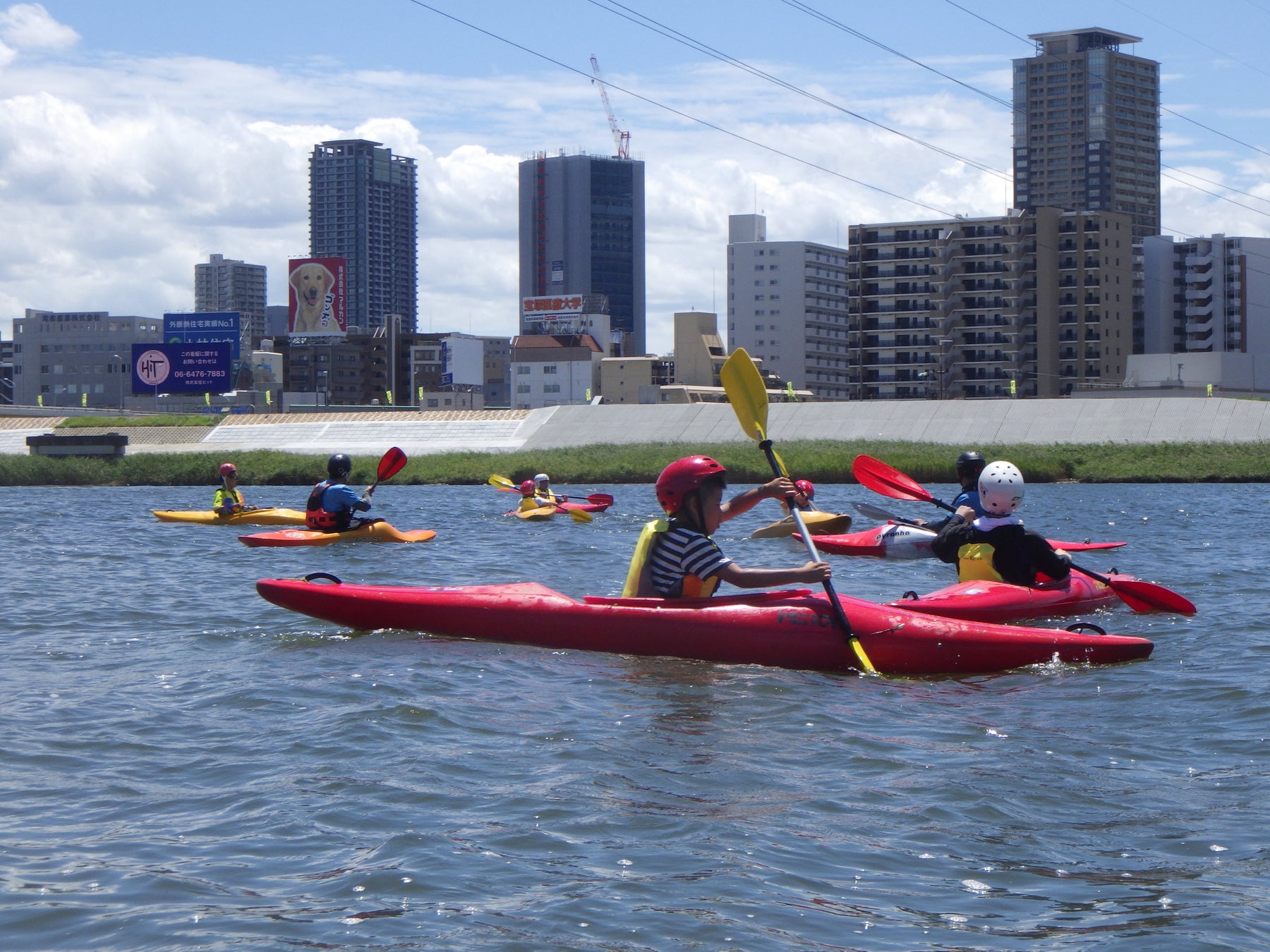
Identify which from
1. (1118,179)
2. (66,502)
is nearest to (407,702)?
(66,502)

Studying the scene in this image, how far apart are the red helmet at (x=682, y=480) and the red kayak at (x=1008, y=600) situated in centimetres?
172

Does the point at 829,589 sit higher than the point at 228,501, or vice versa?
the point at 829,589

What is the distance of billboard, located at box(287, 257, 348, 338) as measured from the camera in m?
87.8

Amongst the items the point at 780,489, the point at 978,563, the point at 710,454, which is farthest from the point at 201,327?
the point at 780,489

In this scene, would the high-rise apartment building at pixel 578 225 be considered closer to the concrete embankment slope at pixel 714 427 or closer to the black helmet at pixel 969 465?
the concrete embankment slope at pixel 714 427

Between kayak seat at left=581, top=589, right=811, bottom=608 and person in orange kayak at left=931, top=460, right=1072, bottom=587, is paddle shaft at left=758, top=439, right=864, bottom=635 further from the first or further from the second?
person in orange kayak at left=931, top=460, right=1072, bottom=587

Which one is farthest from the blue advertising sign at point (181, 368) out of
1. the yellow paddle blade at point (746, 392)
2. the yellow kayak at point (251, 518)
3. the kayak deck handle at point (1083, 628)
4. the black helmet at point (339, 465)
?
the kayak deck handle at point (1083, 628)

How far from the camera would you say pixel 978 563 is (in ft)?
31.7

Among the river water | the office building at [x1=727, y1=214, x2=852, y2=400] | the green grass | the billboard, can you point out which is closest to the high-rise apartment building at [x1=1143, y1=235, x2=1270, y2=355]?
the office building at [x1=727, y1=214, x2=852, y2=400]

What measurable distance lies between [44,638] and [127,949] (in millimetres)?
6215

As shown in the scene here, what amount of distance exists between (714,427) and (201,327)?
3521cm

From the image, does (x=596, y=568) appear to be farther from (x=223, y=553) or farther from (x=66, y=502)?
(x=66, y=502)

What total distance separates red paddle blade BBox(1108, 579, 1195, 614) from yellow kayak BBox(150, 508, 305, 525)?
506 inches

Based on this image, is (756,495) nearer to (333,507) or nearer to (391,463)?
(333,507)
